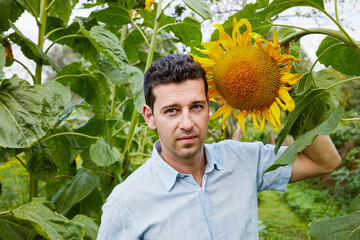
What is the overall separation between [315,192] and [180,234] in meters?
5.77

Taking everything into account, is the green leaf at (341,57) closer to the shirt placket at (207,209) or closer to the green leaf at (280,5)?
the green leaf at (280,5)

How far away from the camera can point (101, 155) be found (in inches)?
74.4

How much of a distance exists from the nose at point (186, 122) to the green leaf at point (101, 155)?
2.57 feet

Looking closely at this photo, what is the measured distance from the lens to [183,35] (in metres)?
2.11

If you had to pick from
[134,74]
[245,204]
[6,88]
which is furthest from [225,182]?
[6,88]

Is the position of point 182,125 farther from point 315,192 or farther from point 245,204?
point 315,192

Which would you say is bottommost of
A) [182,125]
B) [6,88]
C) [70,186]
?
[70,186]

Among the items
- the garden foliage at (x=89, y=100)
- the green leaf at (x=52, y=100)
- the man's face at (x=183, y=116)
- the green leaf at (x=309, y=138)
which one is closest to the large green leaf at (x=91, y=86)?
the garden foliage at (x=89, y=100)

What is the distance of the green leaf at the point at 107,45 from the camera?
1.69 m

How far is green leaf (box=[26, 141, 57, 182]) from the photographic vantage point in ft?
5.70

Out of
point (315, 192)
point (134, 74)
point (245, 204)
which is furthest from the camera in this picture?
point (315, 192)

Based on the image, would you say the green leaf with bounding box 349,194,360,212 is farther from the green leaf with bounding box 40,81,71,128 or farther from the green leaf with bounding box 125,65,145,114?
the green leaf with bounding box 40,81,71,128

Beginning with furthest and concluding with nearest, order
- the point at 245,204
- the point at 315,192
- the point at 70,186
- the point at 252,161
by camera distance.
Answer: the point at 315,192 → the point at 70,186 → the point at 252,161 → the point at 245,204

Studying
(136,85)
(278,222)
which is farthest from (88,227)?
(278,222)
